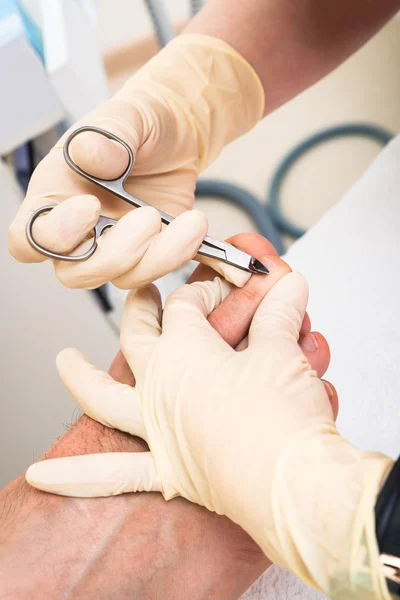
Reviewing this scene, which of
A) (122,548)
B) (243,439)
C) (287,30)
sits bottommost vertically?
(122,548)

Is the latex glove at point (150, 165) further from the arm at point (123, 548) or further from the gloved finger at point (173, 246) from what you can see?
the arm at point (123, 548)

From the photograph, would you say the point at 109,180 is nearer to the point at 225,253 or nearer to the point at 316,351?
the point at 225,253

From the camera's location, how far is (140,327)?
2.88 feet

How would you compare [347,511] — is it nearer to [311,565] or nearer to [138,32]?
[311,565]

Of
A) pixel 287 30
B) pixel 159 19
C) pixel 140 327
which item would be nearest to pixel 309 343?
pixel 140 327

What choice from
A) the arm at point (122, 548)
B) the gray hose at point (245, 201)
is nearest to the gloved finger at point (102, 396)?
the arm at point (122, 548)

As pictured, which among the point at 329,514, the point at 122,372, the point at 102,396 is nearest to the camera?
the point at 329,514

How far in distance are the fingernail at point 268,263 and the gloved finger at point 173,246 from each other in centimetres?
14

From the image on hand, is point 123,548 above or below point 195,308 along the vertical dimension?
below

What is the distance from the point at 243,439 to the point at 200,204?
1945mm

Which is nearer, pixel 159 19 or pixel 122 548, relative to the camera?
pixel 122 548

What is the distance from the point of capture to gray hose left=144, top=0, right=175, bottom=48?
2133 millimetres

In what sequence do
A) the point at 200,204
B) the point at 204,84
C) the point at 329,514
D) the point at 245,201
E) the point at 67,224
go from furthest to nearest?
the point at 200,204
the point at 245,201
the point at 204,84
the point at 67,224
the point at 329,514

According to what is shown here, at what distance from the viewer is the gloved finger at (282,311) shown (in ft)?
2.65
